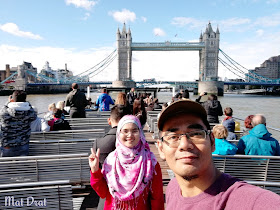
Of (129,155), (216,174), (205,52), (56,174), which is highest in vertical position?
(205,52)

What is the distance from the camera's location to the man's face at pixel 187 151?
72 cm

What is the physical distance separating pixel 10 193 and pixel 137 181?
45.5 inches

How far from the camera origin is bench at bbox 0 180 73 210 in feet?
5.76

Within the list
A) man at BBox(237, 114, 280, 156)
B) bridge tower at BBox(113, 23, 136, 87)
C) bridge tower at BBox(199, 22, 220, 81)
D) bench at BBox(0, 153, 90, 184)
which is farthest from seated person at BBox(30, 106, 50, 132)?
bridge tower at BBox(199, 22, 220, 81)

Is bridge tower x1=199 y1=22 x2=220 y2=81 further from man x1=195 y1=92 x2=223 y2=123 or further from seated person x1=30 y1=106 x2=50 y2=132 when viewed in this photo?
seated person x1=30 y1=106 x2=50 y2=132

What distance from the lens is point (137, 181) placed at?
1323 mm

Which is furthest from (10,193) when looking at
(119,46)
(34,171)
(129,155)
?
(119,46)

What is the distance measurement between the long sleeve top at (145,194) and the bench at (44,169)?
2.93 ft

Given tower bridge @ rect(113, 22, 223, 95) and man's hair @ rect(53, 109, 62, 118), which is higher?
tower bridge @ rect(113, 22, 223, 95)

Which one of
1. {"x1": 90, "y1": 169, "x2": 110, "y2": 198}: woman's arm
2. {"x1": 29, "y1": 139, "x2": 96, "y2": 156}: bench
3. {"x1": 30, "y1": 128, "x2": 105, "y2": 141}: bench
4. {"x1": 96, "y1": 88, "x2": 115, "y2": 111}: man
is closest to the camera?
{"x1": 90, "y1": 169, "x2": 110, "y2": 198}: woman's arm

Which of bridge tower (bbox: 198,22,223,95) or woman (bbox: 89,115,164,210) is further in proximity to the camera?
bridge tower (bbox: 198,22,223,95)

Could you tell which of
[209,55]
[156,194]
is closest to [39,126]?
[156,194]

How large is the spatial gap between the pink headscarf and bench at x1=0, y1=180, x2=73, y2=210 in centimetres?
67

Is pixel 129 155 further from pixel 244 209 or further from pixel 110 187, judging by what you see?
pixel 244 209
